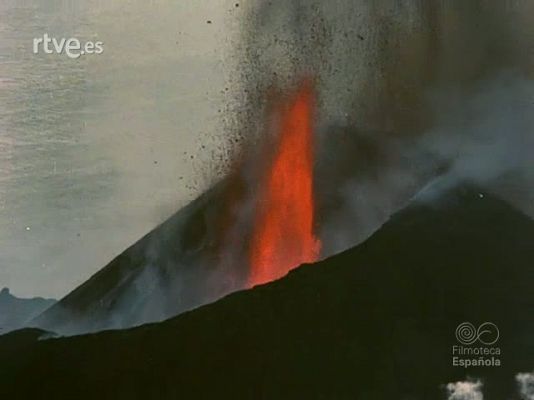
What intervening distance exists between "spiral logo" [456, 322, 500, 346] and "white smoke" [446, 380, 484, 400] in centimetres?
8

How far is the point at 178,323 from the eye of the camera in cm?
150

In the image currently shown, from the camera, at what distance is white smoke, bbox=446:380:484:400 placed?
1499mm

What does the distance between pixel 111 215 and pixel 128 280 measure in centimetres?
13

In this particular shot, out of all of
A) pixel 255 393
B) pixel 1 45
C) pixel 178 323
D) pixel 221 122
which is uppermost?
pixel 1 45

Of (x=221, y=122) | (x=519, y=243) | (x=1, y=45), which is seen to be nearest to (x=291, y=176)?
(x=221, y=122)

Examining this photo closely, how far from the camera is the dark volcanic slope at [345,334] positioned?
4.89ft

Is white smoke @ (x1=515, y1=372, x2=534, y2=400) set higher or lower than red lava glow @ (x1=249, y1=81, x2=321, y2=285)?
lower

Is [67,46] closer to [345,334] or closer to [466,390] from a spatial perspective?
[345,334]

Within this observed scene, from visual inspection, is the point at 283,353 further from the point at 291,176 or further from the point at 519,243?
the point at 519,243

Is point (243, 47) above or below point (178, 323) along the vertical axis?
above

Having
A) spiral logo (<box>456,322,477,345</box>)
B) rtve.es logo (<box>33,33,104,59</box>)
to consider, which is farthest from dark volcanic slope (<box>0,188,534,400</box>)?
rtve.es logo (<box>33,33,104,59</box>)

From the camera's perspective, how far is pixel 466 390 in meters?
1.50

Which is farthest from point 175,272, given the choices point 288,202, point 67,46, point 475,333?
point 475,333

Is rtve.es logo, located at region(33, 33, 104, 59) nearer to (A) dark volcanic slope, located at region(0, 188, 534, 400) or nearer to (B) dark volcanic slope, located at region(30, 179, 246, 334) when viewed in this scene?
(B) dark volcanic slope, located at region(30, 179, 246, 334)
